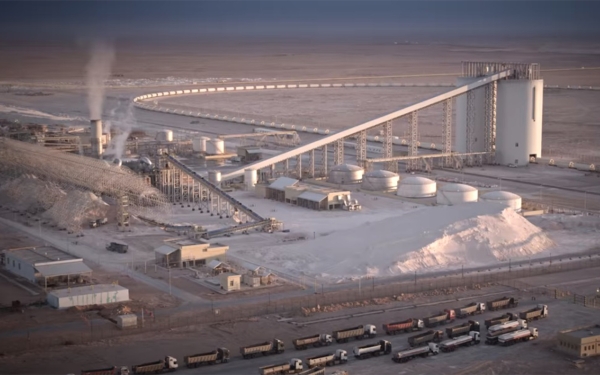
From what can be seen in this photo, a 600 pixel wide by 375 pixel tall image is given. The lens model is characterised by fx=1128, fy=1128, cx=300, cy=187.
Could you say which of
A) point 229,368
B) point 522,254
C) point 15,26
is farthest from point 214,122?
point 15,26

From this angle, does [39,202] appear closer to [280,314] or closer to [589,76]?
[280,314]

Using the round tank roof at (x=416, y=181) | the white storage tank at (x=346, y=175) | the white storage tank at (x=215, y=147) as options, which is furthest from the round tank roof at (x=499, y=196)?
the white storage tank at (x=215, y=147)

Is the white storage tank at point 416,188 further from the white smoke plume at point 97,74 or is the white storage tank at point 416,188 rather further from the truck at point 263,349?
the white smoke plume at point 97,74

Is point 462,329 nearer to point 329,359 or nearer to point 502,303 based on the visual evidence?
point 502,303

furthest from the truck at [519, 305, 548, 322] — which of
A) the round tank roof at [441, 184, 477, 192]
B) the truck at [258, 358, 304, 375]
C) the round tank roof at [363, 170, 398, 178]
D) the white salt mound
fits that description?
the round tank roof at [363, 170, 398, 178]

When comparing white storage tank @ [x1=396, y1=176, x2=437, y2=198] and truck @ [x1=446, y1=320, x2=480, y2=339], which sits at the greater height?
white storage tank @ [x1=396, y1=176, x2=437, y2=198]

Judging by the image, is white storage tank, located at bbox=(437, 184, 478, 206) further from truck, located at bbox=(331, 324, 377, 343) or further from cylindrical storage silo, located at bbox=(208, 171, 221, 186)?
truck, located at bbox=(331, 324, 377, 343)
